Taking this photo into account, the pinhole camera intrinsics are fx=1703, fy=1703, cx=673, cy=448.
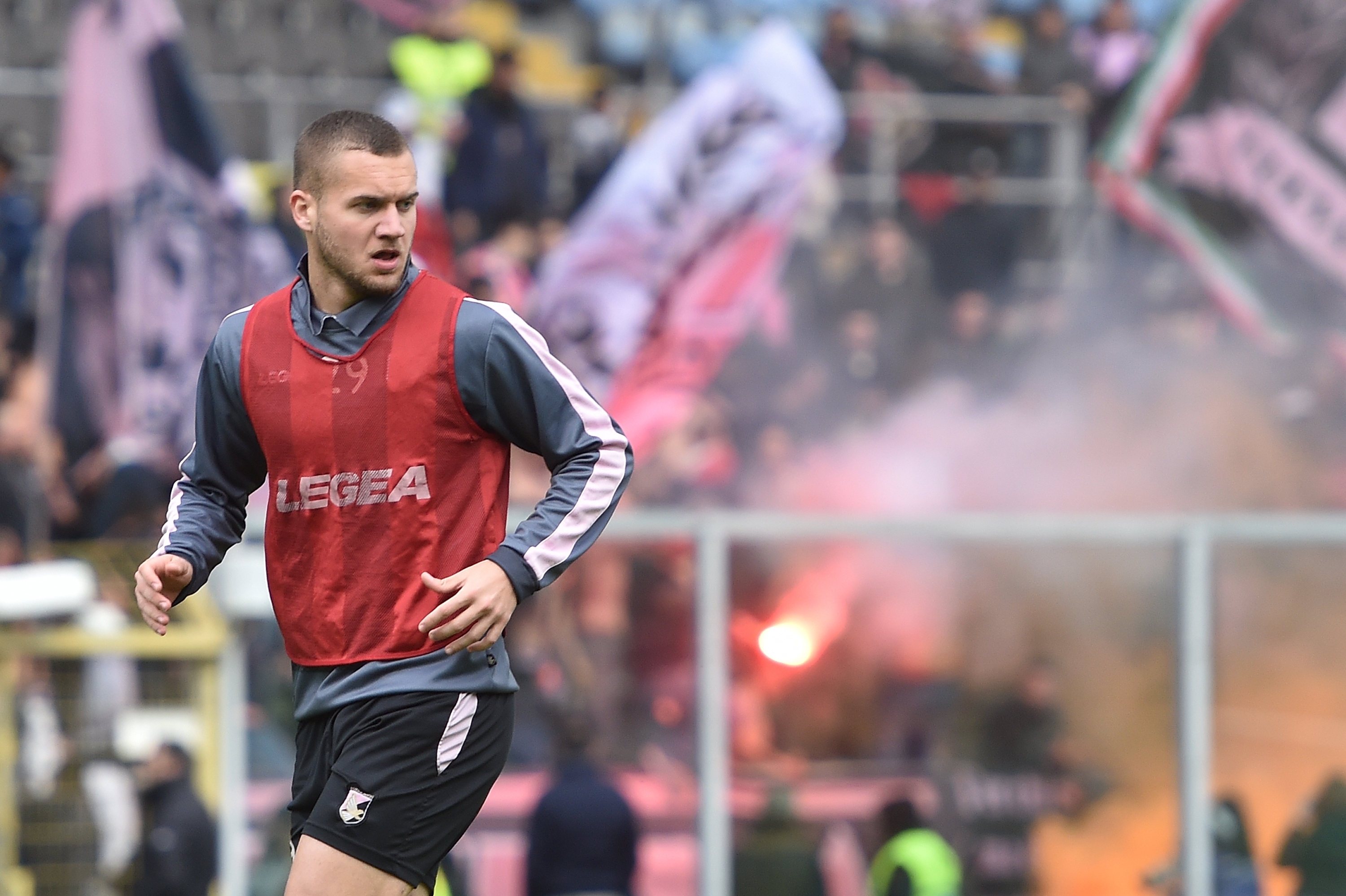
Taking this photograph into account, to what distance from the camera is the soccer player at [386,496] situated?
8.27 feet

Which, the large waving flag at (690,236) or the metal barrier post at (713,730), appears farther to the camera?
the large waving flag at (690,236)

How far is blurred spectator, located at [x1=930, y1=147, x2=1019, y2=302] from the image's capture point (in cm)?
984

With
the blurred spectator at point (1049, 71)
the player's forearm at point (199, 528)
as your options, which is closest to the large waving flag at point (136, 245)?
the blurred spectator at point (1049, 71)

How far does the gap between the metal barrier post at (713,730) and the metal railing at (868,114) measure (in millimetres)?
3552

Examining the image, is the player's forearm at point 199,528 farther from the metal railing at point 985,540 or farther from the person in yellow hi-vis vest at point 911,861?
the person in yellow hi-vis vest at point 911,861

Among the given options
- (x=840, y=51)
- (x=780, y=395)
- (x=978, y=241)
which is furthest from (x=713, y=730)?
(x=840, y=51)

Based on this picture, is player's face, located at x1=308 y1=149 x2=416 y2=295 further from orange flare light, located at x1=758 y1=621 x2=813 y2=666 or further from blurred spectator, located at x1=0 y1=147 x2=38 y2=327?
blurred spectator, located at x1=0 y1=147 x2=38 y2=327

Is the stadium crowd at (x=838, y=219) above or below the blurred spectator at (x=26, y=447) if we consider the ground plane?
above

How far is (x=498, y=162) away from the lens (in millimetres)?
9227

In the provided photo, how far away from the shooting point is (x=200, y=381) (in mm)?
2734

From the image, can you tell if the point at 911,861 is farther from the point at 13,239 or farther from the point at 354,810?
the point at 13,239

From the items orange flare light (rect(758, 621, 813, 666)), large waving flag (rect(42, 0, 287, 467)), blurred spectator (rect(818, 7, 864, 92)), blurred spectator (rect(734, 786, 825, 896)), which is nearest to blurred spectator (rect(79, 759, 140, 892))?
large waving flag (rect(42, 0, 287, 467))

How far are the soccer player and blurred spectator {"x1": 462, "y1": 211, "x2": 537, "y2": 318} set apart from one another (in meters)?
6.50

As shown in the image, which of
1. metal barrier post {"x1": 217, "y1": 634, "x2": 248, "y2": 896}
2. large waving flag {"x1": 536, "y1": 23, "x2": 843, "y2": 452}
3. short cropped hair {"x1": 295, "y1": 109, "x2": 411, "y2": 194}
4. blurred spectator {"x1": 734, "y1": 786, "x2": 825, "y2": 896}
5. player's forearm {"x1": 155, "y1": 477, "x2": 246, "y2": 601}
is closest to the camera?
short cropped hair {"x1": 295, "y1": 109, "x2": 411, "y2": 194}
